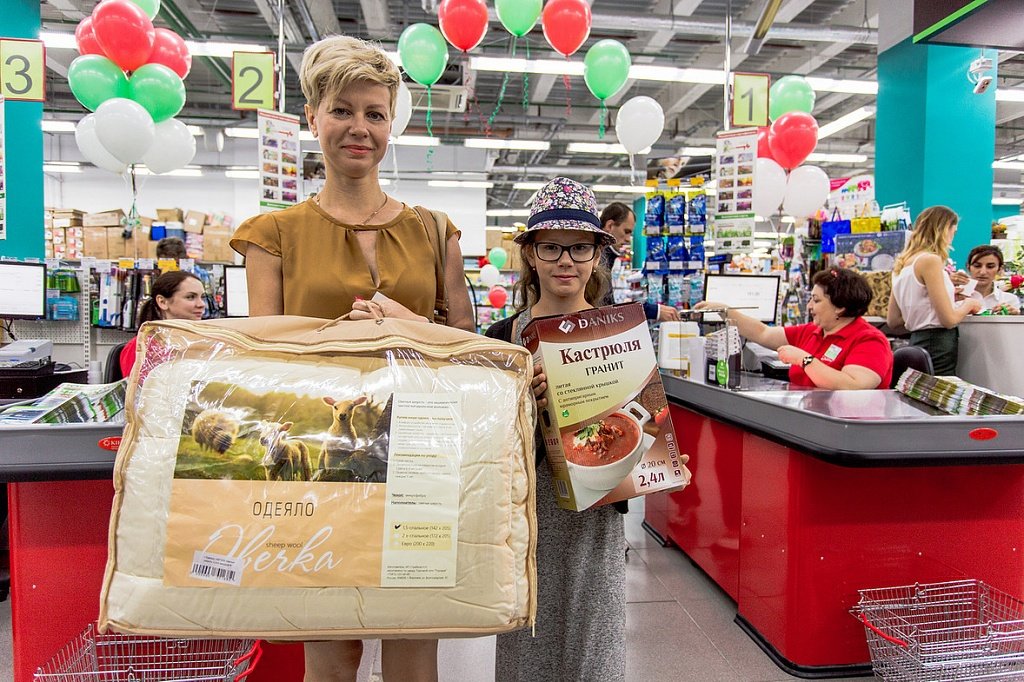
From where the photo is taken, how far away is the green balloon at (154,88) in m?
5.93

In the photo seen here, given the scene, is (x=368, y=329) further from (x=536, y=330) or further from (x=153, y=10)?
(x=153, y=10)

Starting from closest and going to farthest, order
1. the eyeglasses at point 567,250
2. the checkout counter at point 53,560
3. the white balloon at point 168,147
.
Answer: the eyeglasses at point 567,250 < the checkout counter at point 53,560 < the white balloon at point 168,147

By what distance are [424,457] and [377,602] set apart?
20cm

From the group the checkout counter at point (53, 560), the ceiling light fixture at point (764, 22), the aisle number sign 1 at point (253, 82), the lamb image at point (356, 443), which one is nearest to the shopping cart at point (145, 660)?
the checkout counter at point (53, 560)

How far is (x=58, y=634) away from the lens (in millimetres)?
1846

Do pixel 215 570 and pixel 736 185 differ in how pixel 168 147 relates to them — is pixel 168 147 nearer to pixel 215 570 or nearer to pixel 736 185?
pixel 736 185

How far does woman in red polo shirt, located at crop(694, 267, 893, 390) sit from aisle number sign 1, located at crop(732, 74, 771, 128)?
341cm

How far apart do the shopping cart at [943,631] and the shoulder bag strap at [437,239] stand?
5.41ft

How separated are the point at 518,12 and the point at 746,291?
2.88 metres

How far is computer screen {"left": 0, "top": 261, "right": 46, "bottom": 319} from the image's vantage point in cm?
513

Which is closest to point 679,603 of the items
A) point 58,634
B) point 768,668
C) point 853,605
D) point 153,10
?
point 768,668

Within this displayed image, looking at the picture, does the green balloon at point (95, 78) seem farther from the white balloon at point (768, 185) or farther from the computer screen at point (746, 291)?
the white balloon at point (768, 185)

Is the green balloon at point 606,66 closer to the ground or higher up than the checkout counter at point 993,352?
higher up

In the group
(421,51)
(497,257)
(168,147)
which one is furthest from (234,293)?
(497,257)
